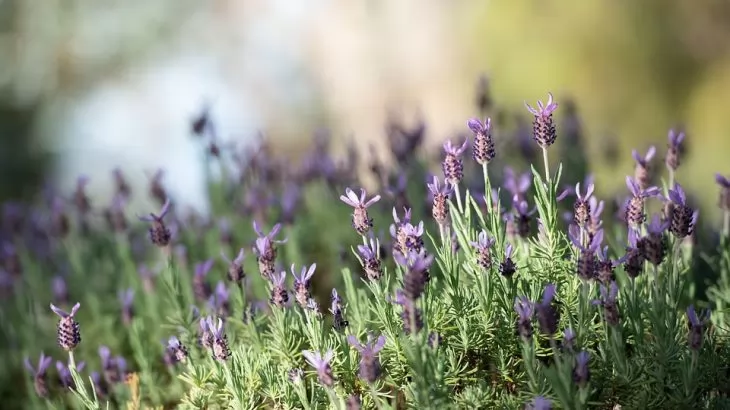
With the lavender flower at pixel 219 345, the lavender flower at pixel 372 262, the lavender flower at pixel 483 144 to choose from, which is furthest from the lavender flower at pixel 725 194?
the lavender flower at pixel 219 345

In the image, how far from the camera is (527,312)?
1.44 m

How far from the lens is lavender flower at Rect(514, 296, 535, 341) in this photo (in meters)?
1.42

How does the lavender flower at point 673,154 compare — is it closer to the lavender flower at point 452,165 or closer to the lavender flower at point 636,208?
the lavender flower at point 636,208

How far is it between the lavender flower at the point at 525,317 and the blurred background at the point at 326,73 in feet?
6.99

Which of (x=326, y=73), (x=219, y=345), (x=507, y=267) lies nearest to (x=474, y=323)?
(x=507, y=267)

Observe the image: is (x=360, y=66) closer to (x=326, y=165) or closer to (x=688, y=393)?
(x=326, y=165)

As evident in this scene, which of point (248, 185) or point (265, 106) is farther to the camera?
point (265, 106)

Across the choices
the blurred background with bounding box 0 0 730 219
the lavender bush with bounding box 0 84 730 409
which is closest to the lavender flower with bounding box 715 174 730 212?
the lavender bush with bounding box 0 84 730 409

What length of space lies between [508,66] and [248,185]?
3735 millimetres

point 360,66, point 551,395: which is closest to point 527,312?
point 551,395

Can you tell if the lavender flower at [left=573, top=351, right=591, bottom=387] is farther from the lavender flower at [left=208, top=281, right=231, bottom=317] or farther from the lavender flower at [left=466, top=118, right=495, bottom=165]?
the lavender flower at [left=208, top=281, right=231, bottom=317]

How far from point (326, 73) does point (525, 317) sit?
7.66 meters

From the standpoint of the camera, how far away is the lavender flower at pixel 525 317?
1424 mm

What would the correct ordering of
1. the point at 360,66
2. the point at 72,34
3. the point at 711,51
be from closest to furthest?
1. the point at 711,51
2. the point at 360,66
3. the point at 72,34
